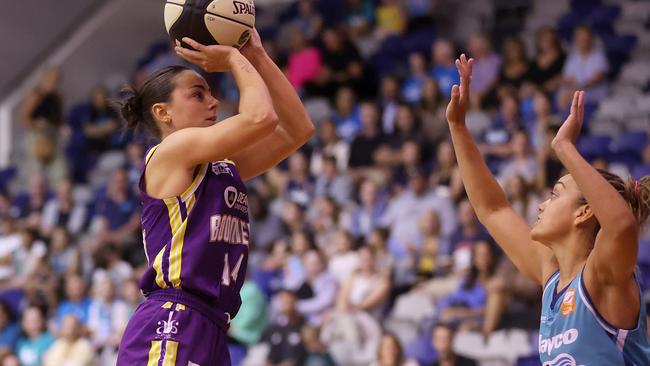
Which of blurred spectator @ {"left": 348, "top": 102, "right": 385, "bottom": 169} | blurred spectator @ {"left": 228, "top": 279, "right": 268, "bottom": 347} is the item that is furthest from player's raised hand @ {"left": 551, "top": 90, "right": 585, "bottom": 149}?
blurred spectator @ {"left": 348, "top": 102, "right": 385, "bottom": 169}

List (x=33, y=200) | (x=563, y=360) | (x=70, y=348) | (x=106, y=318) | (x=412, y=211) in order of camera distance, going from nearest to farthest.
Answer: (x=563, y=360) → (x=412, y=211) → (x=70, y=348) → (x=106, y=318) → (x=33, y=200)

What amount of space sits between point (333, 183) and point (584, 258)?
702cm

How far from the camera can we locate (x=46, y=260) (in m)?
11.8

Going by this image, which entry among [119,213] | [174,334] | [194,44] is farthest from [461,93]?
[119,213]

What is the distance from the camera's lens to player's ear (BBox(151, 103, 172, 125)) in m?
4.02

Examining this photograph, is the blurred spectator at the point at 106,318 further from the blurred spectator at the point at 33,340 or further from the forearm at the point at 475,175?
the forearm at the point at 475,175

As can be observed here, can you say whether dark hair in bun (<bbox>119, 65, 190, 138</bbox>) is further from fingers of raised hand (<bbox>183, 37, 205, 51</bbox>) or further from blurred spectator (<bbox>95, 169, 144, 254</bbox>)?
blurred spectator (<bbox>95, 169, 144, 254</bbox>)

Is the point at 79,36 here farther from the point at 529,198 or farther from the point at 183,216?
the point at 183,216

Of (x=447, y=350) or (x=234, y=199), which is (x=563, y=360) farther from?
(x=447, y=350)

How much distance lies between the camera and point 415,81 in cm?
1154

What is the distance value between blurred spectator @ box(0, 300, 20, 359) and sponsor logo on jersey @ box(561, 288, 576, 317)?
817 centimetres

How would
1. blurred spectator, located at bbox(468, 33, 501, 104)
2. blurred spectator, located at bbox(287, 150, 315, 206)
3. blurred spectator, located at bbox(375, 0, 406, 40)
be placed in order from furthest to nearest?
1. blurred spectator, located at bbox(375, 0, 406, 40)
2. blurred spectator, located at bbox(287, 150, 315, 206)
3. blurred spectator, located at bbox(468, 33, 501, 104)

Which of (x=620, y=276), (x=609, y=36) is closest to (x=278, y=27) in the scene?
(x=609, y=36)

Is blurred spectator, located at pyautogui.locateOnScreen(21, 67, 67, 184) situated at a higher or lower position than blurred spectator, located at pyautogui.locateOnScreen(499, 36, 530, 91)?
higher
